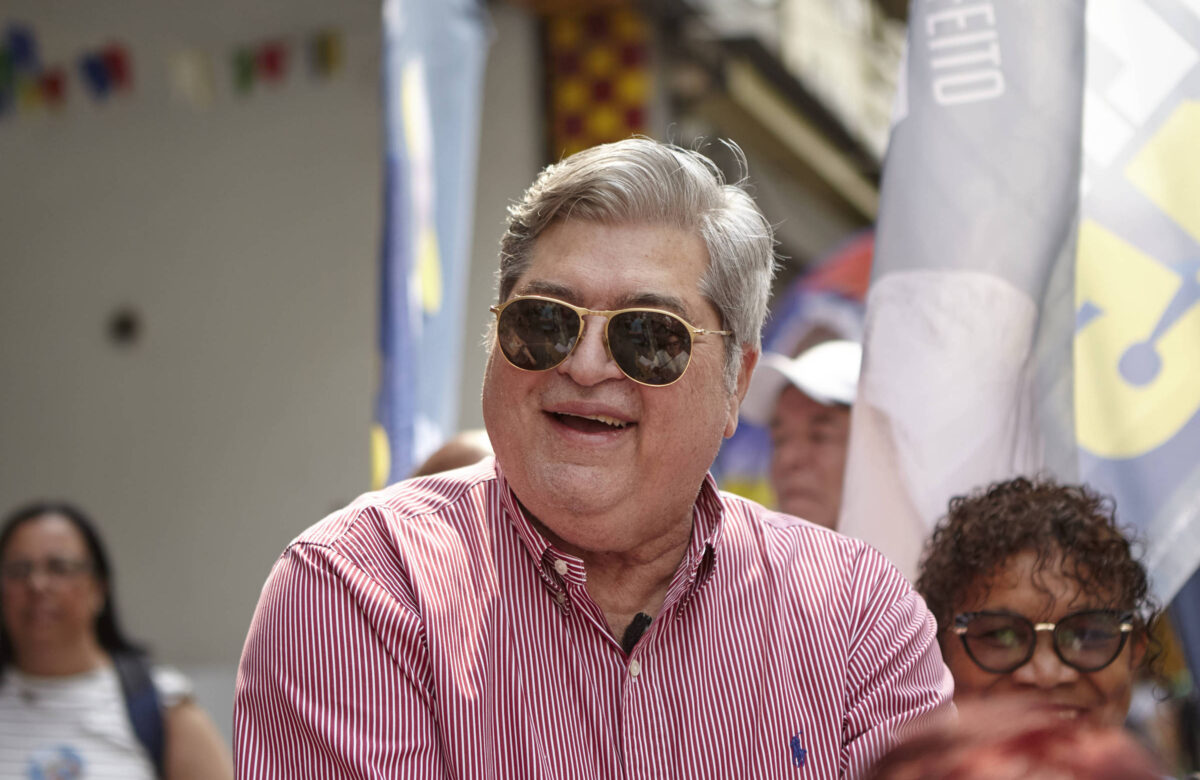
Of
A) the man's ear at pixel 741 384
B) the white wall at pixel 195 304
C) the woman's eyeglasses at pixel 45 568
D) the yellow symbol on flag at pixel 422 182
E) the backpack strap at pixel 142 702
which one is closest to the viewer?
the man's ear at pixel 741 384

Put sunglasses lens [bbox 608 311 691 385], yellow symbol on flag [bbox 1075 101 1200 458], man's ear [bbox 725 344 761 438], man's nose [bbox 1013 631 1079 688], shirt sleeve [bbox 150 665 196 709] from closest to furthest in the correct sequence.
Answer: sunglasses lens [bbox 608 311 691 385] < man's ear [bbox 725 344 761 438] < man's nose [bbox 1013 631 1079 688] < yellow symbol on flag [bbox 1075 101 1200 458] < shirt sleeve [bbox 150 665 196 709]

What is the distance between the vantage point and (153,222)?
7332 mm

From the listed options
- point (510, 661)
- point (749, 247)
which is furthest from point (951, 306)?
point (510, 661)

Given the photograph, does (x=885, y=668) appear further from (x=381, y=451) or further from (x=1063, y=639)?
(x=381, y=451)

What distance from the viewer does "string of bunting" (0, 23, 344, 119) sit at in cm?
658

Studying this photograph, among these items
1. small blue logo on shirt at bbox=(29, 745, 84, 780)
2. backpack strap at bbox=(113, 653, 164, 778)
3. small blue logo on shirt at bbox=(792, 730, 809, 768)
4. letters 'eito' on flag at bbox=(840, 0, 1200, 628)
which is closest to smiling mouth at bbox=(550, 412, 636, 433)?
small blue logo on shirt at bbox=(792, 730, 809, 768)

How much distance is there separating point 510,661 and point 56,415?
6.66m

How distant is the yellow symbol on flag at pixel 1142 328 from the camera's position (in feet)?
7.55

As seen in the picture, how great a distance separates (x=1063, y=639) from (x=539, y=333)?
103cm

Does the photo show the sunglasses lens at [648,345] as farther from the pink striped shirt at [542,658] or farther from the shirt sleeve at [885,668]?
the shirt sleeve at [885,668]

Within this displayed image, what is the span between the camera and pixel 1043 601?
7.06 ft

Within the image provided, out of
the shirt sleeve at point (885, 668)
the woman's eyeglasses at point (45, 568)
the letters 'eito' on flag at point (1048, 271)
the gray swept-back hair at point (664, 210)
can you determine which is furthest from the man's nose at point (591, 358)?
the woman's eyeglasses at point (45, 568)

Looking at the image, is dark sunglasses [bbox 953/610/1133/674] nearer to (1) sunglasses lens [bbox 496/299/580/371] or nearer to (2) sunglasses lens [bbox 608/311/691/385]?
(2) sunglasses lens [bbox 608/311/691/385]

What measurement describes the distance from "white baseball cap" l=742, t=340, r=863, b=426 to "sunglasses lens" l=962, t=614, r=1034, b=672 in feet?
4.10
